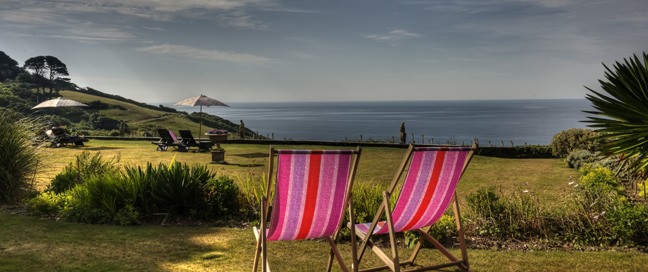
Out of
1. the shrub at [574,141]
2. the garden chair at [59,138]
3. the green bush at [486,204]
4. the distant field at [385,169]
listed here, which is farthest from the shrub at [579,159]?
the garden chair at [59,138]

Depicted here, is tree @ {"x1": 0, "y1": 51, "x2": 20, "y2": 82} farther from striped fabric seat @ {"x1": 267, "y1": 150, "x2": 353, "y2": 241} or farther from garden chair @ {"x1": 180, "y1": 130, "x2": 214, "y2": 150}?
striped fabric seat @ {"x1": 267, "y1": 150, "x2": 353, "y2": 241}

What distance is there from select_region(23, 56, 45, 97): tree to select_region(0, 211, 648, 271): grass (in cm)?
10289

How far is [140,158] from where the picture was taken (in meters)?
14.1

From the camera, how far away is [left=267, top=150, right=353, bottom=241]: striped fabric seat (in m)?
2.79

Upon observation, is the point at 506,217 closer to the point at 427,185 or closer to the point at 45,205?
the point at 427,185

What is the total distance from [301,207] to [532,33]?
518 ft

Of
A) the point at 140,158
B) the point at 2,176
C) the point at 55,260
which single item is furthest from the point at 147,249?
the point at 140,158

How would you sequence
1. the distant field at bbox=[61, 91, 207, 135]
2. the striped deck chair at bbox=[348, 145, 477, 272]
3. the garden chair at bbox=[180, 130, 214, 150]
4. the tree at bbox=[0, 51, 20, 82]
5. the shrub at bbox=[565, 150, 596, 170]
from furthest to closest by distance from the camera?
the tree at bbox=[0, 51, 20, 82] → the distant field at bbox=[61, 91, 207, 135] → the garden chair at bbox=[180, 130, 214, 150] → the shrub at bbox=[565, 150, 596, 170] → the striped deck chair at bbox=[348, 145, 477, 272]

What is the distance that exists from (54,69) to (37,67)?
3268mm

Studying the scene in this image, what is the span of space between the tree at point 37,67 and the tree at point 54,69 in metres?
1.12

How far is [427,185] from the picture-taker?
3.14 m

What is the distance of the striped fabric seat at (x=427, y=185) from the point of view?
301cm

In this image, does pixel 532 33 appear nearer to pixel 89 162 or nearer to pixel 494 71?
pixel 494 71

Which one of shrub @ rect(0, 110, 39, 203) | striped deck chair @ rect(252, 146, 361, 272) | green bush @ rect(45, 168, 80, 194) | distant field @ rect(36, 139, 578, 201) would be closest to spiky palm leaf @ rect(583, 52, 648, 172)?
distant field @ rect(36, 139, 578, 201)
